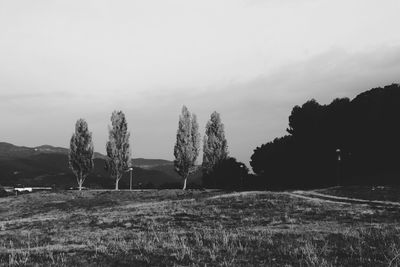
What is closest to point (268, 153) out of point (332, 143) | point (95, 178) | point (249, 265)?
point (332, 143)

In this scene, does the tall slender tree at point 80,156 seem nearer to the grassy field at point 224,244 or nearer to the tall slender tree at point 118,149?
the tall slender tree at point 118,149

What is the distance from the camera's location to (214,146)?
82562mm

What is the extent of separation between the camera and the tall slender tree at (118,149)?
7700cm

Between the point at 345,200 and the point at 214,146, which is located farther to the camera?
the point at 214,146

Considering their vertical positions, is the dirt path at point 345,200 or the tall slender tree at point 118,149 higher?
the tall slender tree at point 118,149

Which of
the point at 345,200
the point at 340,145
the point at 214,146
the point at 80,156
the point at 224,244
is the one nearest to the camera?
the point at 224,244

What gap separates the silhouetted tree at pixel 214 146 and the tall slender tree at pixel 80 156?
68.3 ft

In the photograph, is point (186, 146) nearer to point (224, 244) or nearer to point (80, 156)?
point (80, 156)

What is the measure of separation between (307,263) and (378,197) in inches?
1520

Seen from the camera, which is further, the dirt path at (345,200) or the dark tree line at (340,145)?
the dark tree line at (340,145)

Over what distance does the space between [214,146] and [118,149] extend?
1783 centimetres

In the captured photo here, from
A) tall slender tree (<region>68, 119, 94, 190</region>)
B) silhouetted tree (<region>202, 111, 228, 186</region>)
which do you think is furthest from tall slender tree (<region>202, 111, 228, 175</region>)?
tall slender tree (<region>68, 119, 94, 190</region>)

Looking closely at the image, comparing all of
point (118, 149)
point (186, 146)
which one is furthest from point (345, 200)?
point (118, 149)

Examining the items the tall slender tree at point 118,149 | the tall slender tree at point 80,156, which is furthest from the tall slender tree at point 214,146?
the tall slender tree at point 80,156
